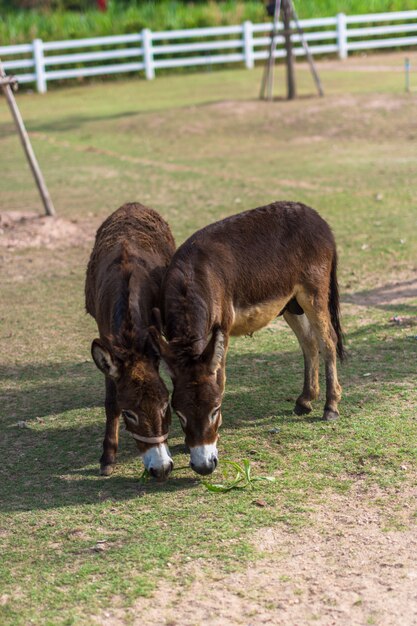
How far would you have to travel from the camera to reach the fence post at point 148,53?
99.9 feet

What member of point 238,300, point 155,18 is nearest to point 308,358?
point 238,300

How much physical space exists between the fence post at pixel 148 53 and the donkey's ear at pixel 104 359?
86.4 ft

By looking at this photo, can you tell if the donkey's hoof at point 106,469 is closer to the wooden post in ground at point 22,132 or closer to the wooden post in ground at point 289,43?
the wooden post in ground at point 22,132

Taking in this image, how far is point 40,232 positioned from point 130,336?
26.5ft

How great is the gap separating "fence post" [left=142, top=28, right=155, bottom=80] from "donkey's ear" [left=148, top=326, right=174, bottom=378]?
2633 centimetres

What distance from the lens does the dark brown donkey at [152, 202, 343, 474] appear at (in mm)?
5758

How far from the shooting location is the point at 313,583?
4934mm

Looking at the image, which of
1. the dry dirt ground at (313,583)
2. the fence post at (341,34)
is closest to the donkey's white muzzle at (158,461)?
the dry dirt ground at (313,583)

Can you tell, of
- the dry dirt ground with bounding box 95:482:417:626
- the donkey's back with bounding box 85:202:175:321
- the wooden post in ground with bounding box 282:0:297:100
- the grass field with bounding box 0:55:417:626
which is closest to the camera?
the dry dirt ground with bounding box 95:482:417:626

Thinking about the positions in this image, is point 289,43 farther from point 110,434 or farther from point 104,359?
point 104,359

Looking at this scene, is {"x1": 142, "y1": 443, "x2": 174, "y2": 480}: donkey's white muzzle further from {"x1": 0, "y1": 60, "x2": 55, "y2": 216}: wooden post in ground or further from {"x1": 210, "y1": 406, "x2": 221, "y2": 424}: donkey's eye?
{"x1": 0, "y1": 60, "x2": 55, "y2": 216}: wooden post in ground

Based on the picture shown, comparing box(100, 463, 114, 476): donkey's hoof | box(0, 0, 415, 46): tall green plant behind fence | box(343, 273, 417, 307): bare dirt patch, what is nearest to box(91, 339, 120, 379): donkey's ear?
box(100, 463, 114, 476): donkey's hoof

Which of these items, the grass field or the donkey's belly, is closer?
the grass field

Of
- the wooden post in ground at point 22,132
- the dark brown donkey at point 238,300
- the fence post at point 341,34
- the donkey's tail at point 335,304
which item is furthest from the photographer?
the fence post at point 341,34
